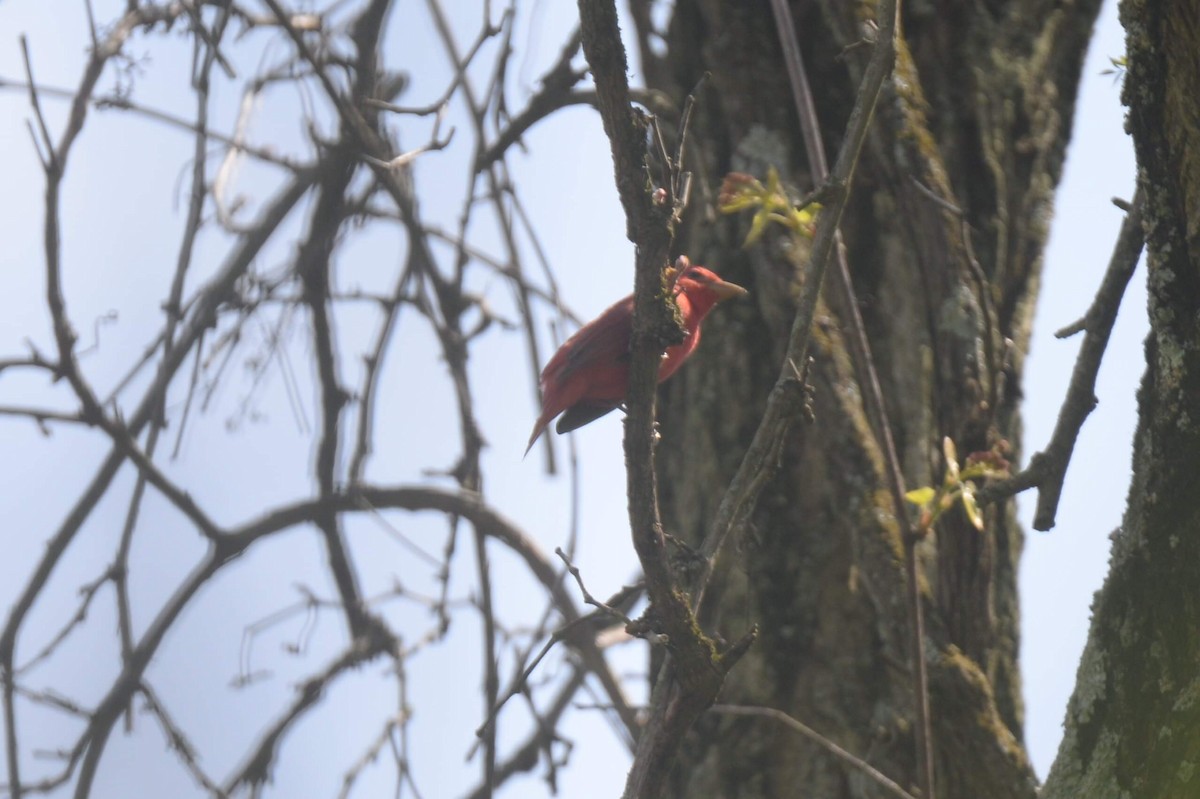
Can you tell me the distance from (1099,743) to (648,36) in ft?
9.08

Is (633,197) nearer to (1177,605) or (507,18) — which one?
(1177,605)

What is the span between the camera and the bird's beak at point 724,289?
132 inches

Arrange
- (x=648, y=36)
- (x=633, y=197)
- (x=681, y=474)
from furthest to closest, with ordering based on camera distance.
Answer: (x=648, y=36)
(x=681, y=474)
(x=633, y=197)

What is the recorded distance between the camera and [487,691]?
126 inches

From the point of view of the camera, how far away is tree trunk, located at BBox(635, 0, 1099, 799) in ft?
9.63

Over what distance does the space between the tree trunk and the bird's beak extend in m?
0.09

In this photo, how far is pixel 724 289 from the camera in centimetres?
336

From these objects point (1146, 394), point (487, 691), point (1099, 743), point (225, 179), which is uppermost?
point (225, 179)

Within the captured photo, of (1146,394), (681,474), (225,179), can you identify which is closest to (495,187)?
(225,179)

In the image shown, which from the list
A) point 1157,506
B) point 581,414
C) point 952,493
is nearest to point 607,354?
point 581,414

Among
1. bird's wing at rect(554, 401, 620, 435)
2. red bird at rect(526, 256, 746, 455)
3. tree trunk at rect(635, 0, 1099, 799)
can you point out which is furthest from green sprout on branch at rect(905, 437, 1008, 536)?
bird's wing at rect(554, 401, 620, 435)

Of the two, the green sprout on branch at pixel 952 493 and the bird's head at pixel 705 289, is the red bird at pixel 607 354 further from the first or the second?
the green sprout on branch at pixel 952 493

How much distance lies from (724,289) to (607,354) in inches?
14.2

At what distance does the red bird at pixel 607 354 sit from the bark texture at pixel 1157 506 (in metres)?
1.49
